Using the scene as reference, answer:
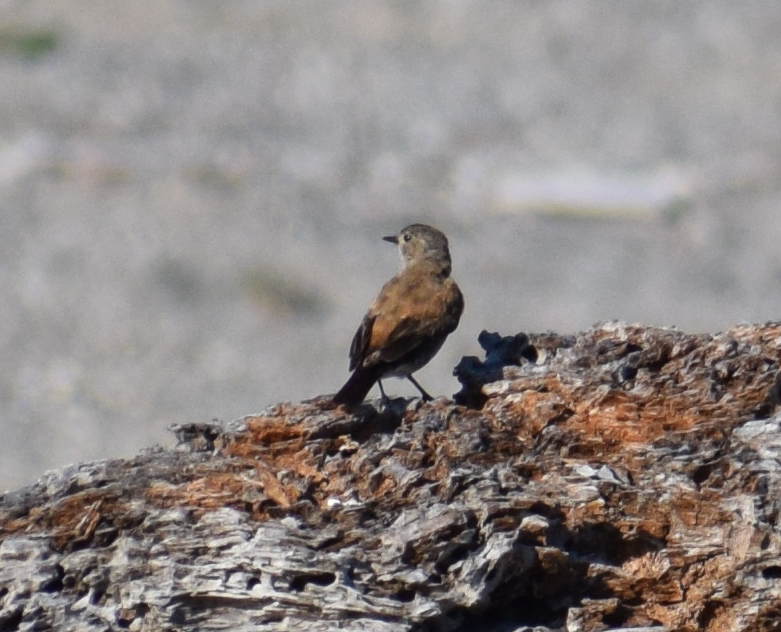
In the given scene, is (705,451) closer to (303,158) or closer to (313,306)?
(313,306)

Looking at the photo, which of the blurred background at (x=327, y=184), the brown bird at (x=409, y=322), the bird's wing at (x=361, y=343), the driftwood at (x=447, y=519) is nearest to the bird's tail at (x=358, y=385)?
the brown bird at (x=409, y=322)

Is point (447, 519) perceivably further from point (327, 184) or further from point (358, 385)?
point (327, 184)

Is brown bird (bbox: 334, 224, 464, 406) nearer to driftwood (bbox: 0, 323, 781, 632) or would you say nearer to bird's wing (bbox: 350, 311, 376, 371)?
bird's wing (bbox: 350, 311, 376, 371)

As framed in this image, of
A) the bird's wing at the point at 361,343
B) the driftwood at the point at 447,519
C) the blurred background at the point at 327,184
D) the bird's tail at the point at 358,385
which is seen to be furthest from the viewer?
the blurred background at the point at 327,184

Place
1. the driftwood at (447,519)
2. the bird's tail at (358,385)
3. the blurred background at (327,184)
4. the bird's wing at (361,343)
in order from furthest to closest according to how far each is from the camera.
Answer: the blurred background at (327,184), the bird's wing at (361,343), the bird's tail at (358,385), the driftwood at (447,519)

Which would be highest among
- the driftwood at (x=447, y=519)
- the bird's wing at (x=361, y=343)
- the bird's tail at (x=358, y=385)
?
the bird's wing at (x=361, y=343)

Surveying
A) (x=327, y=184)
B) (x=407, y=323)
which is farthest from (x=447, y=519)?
(x=327, y=184)

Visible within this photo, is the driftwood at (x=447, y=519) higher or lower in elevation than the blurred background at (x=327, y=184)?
lower

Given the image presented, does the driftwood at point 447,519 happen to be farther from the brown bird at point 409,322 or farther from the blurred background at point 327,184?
the blurred background at point 327,184
